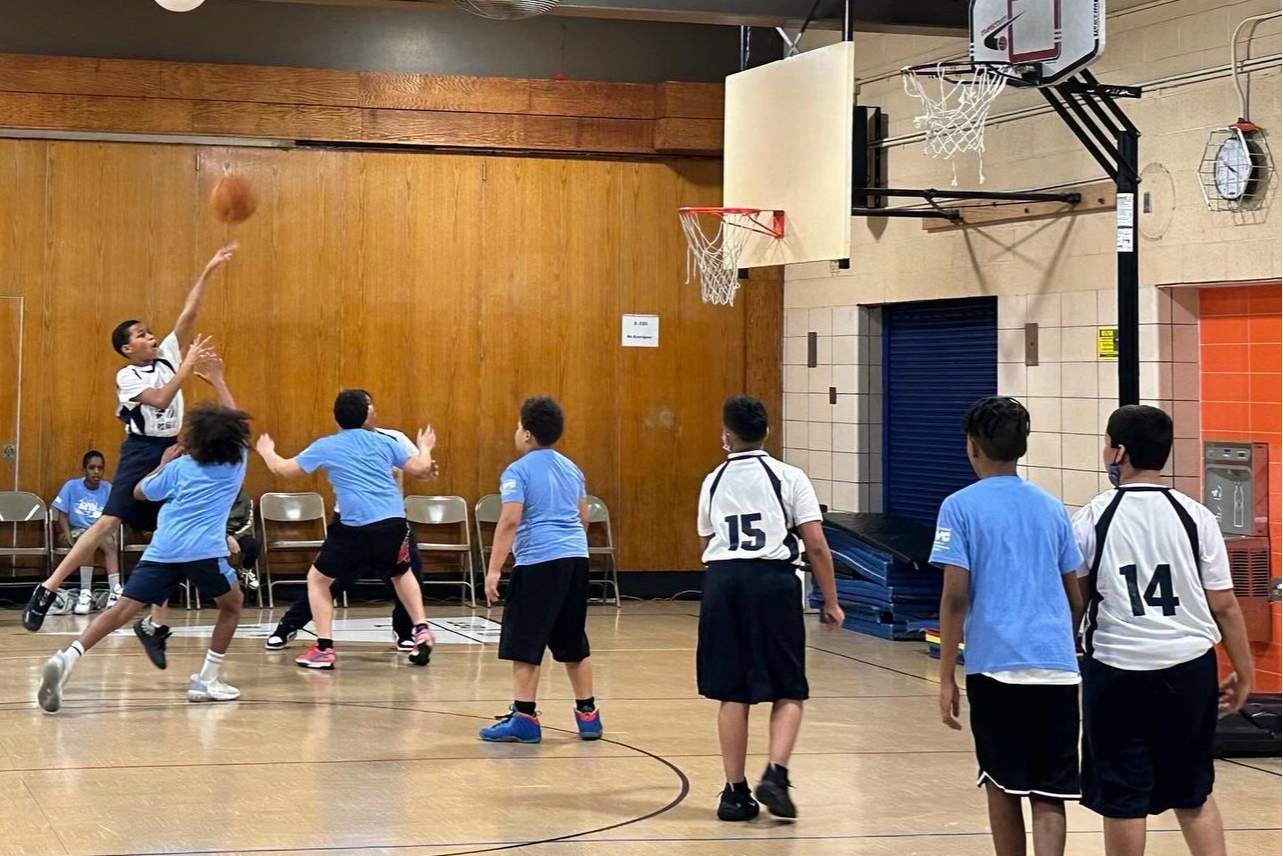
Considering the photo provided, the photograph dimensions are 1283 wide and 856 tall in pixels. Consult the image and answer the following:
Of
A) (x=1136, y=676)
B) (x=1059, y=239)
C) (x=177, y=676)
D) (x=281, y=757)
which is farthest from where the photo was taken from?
(x=1059, y=239)

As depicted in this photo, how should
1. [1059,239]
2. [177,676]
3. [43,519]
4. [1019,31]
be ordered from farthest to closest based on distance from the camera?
[43,519]
[1059,239]
[177,676]
[1019,31]

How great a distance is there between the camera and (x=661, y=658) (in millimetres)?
10984

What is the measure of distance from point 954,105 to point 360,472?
5.21 metres

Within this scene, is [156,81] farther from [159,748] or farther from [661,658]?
[159,748]

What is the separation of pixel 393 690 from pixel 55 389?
18.3ft

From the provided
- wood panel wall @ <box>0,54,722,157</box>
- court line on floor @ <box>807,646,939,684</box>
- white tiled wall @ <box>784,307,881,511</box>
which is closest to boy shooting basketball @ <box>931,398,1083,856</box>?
court line on floor @ <box>807,646,939,684</box>

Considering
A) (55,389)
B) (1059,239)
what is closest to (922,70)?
(1059,239)

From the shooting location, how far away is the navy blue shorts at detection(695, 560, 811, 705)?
20.7 ft

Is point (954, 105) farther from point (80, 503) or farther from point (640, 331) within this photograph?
point (80, 503)

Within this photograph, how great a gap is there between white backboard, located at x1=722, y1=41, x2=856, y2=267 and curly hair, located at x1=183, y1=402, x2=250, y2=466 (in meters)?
4.09

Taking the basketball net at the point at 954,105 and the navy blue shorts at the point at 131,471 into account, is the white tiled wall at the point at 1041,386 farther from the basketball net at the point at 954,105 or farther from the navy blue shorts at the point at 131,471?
the navy blue shorts at the point at 131,471

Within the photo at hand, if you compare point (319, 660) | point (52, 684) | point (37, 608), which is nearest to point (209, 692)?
point (52, 684)

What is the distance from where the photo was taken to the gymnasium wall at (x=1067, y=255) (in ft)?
31.3

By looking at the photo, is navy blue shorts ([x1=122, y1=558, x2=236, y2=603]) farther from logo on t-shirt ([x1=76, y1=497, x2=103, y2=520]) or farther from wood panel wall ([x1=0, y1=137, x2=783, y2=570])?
wood panel wall ([x1=0, y1=137, x2=783, y2=570])
